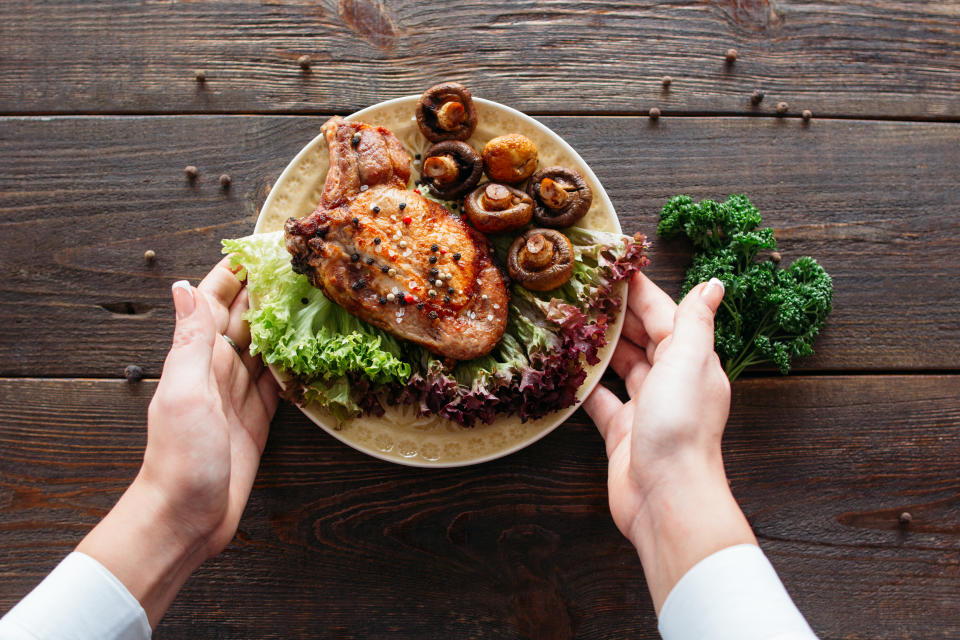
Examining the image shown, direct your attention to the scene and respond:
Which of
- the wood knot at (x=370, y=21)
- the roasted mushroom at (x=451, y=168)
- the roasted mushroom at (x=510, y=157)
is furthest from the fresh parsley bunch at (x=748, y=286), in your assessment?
the wood knot at (x=370, y=21)

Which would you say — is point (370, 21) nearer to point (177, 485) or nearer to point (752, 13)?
point (752, 13)

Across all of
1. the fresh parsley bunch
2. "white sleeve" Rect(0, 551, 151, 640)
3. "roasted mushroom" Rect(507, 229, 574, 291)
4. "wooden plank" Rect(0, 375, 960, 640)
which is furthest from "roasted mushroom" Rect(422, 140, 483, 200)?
"white sleeve" Rect(0, 551, 151, 640)

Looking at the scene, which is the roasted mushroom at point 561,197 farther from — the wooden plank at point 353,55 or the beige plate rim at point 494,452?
the wooden plank at point 353,55

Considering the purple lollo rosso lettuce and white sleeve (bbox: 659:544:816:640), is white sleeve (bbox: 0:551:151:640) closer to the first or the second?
the purple lollo rosso lettuce

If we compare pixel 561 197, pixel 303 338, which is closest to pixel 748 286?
pixel 561 197

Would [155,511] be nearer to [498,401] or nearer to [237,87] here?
[498,401]

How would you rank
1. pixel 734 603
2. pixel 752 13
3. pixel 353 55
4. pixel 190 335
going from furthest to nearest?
pixel 752 13, pixel 353 55, pixel 190 335, pixel 734 603
